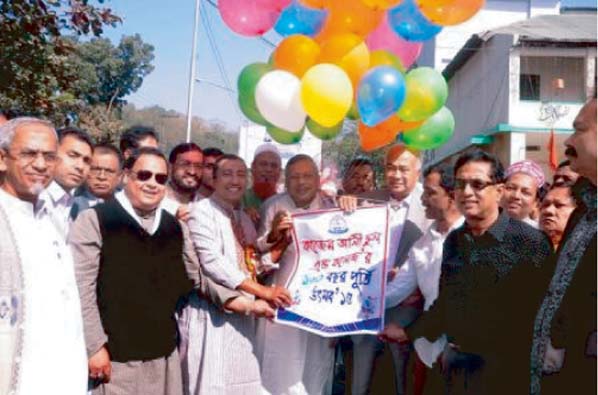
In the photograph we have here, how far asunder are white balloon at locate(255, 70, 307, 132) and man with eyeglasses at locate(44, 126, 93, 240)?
3.79 feet

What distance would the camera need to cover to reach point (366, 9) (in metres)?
4.24

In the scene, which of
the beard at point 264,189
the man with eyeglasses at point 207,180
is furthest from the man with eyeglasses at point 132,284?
the beard at point 264,189

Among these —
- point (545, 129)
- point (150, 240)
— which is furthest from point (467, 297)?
point (545, 129)

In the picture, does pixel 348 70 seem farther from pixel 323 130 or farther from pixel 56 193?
pixel 56 193

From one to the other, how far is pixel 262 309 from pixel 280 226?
52 cm

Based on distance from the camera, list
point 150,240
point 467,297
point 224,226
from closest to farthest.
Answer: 1. point 467,297
2. point 150,240
3. point 224,226

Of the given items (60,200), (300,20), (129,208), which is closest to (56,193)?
(60,200)

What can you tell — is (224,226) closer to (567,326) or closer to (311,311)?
(311,311)

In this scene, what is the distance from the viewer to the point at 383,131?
14.8ft

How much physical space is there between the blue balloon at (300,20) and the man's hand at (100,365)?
239cm

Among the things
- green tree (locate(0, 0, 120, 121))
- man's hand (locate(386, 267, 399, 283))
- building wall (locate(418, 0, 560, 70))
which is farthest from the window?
man's hand (locate(386, 267, 399, 283))

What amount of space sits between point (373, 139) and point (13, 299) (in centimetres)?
264

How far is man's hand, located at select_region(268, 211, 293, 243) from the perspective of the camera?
4141mm

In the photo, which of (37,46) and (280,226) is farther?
(37,46)
